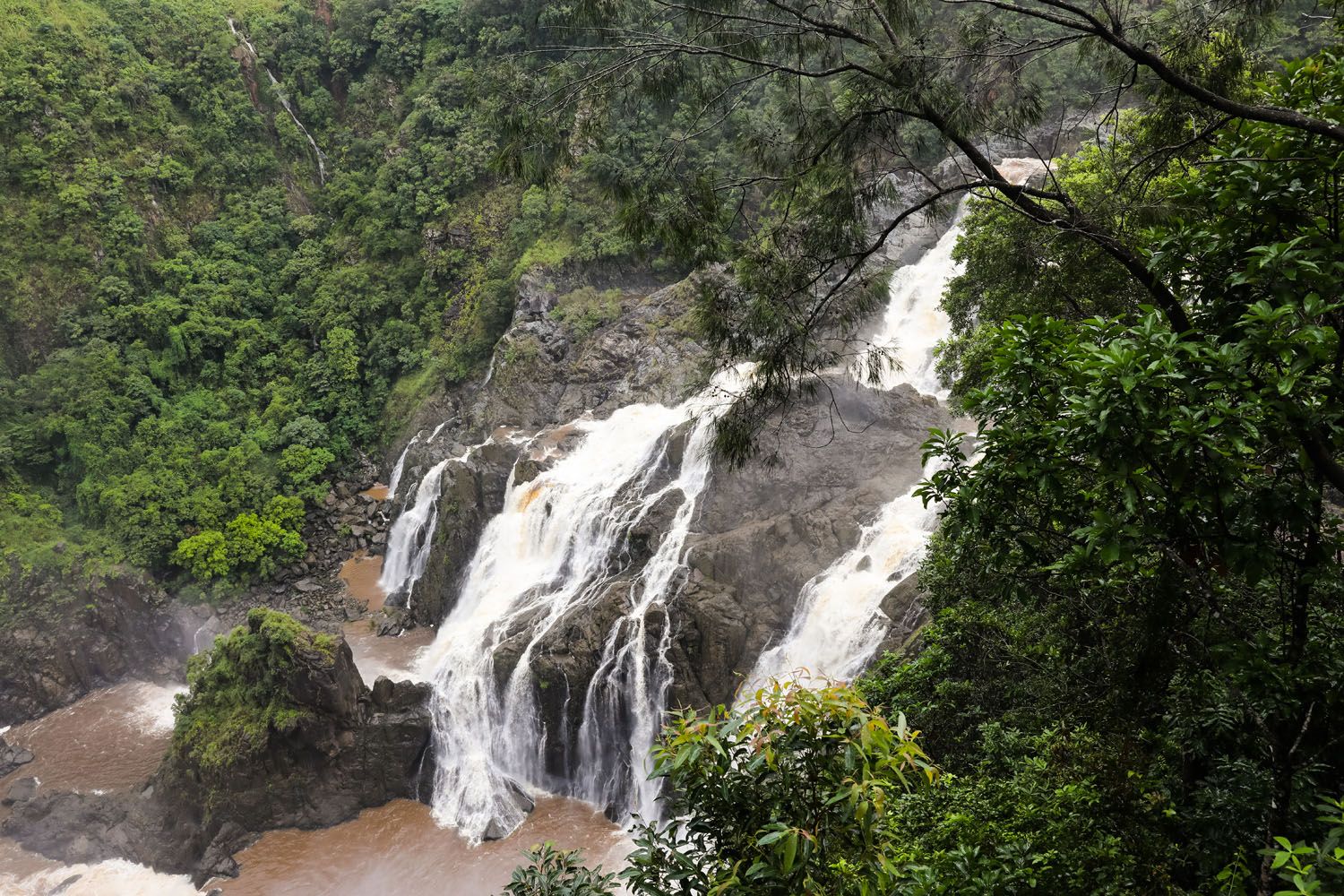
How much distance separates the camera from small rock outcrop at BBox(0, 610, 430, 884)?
15.2m

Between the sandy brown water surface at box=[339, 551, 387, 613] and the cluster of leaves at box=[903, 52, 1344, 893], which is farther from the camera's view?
the sandy brown water surface at box=[339, 551, 387, 613]

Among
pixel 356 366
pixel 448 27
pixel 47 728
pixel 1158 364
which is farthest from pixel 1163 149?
pixel 448 27

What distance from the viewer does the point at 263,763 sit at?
50.7ft

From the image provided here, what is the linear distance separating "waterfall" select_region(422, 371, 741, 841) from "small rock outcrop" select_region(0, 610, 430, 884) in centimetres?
99

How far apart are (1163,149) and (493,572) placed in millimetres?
16488

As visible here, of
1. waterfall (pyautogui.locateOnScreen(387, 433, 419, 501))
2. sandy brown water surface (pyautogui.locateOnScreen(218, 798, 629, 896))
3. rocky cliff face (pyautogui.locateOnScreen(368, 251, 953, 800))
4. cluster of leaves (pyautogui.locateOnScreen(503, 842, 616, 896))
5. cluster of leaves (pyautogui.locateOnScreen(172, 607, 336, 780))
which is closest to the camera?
cluster of leaves (pyautogui.locateOnScreen(503, 842, 616, 896))

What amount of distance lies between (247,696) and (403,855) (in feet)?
13.9

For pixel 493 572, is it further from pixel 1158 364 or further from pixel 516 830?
pixel 1158 364

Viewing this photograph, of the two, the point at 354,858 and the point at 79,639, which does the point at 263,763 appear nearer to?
the point at 354,858

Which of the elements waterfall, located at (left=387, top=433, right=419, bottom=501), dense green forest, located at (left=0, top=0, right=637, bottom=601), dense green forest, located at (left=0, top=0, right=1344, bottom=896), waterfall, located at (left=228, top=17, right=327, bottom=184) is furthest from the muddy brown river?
waterfall, located at (left=228, top=17, right=327, bottom=184)

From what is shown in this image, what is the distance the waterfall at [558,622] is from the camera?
14.8 meters

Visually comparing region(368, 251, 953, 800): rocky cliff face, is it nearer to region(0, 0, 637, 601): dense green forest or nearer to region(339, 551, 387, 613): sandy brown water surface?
region(339, 551, 387, 613): sandy brown water surface

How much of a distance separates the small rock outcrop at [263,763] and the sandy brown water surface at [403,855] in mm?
455

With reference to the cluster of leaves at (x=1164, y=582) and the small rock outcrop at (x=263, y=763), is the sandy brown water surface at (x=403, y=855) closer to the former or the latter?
the small rock outcrop at (x=263, y=763)
